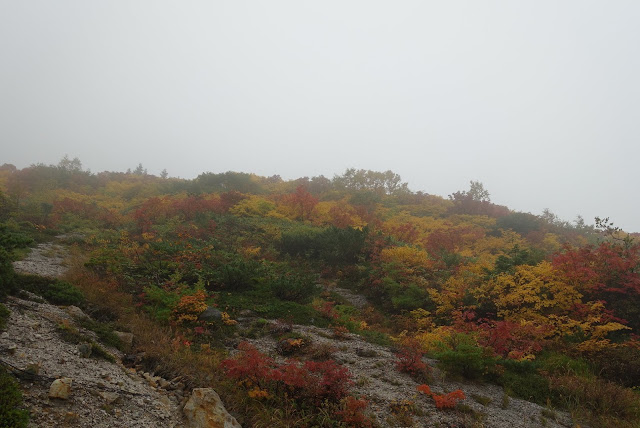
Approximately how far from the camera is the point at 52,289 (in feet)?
24.1

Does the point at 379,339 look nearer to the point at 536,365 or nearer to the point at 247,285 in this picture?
the point at 536,365

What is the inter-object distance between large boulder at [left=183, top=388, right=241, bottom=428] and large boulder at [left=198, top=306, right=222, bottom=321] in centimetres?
371

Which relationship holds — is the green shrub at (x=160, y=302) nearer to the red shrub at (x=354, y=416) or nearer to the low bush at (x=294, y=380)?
the low bush at (x=294, y=380)

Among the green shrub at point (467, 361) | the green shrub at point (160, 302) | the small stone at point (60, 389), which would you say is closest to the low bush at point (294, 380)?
the small stone at point (60, 389)

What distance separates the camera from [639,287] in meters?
8.60

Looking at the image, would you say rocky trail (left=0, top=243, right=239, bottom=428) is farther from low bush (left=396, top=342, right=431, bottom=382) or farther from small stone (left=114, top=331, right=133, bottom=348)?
low bush (left=396, top=342, right=431, bottom=382)

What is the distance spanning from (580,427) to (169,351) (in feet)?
23.9

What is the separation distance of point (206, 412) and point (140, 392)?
3.51ft

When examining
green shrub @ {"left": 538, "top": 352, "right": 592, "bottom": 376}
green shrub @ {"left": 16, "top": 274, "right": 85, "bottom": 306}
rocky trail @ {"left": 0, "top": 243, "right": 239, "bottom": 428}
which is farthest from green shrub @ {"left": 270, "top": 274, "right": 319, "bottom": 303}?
green shrub @ {"left": 538, "top": 352, "right": 592, "bottom": 376}

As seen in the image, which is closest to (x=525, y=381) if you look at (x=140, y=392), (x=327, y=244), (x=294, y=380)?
(x=294, y=380)

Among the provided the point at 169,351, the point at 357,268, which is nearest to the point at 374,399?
the point at 169,351

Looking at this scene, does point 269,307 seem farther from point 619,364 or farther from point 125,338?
point 619,364

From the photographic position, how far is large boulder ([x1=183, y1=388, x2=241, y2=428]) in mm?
4391

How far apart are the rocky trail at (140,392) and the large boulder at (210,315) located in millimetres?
1466
